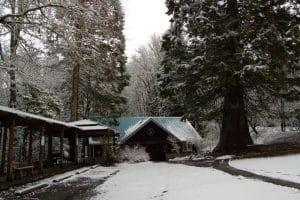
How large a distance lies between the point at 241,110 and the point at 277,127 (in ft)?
115

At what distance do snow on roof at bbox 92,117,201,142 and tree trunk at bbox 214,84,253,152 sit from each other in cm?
1832

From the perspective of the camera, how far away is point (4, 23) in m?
12.7

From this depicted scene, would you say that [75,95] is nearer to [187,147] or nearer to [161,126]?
[161,126]

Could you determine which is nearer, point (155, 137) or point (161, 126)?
point (161, 126)

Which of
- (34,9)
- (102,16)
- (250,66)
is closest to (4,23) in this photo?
(34,9)

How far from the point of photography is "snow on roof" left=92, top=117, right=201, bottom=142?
155 feet

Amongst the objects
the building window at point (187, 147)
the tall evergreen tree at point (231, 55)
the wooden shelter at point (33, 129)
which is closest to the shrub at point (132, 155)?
the wooden shelter at point (33, 129)

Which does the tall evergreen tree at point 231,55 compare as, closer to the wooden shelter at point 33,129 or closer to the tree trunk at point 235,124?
the tree trunk at point 235,124

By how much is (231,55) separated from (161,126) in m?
21.8

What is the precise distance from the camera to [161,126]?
47.6 metres

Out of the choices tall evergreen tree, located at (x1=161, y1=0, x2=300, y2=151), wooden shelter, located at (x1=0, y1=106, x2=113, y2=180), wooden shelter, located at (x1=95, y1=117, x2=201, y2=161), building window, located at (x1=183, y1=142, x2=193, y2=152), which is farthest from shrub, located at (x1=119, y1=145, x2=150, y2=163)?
building window, located at (x1=183, y1=142, x2=193, y2=152)

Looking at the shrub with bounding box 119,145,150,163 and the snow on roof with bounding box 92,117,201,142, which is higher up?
the snow on roof with bounding box 92,117,201,142

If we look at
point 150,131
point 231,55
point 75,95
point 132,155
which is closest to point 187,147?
point 150,131

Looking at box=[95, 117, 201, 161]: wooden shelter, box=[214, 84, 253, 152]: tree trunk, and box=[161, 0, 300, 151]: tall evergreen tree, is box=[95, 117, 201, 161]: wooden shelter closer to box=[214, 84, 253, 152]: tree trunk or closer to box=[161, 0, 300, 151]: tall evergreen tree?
box=[214, 84, 253, 152]: tree trunk
